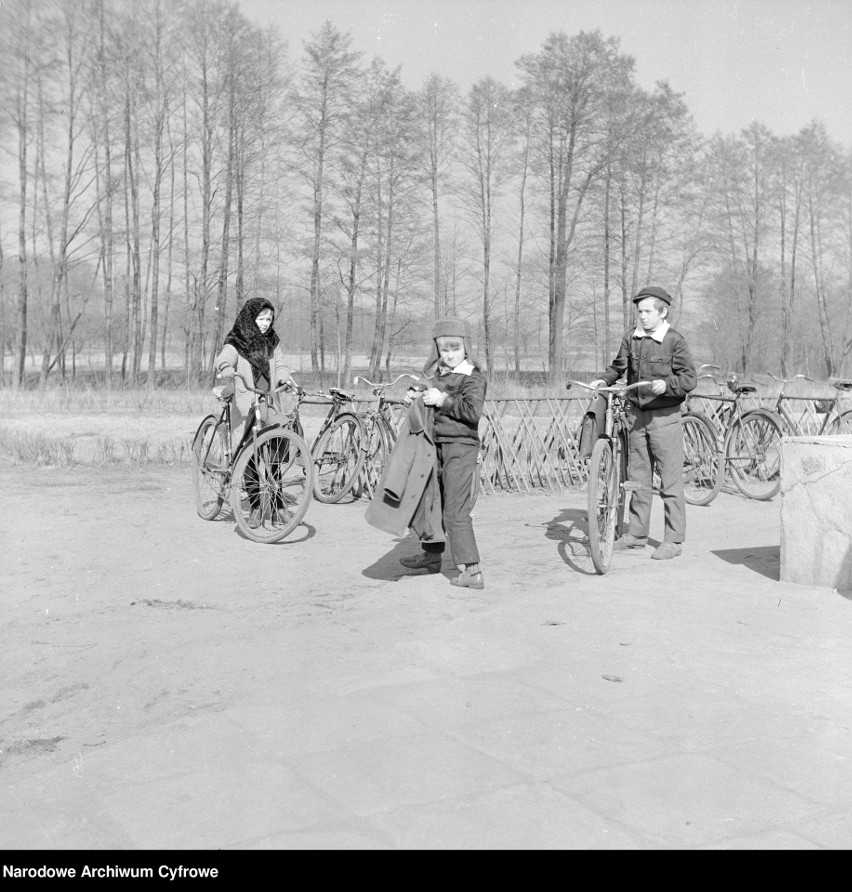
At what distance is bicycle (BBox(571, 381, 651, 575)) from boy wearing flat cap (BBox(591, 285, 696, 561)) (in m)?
0.23

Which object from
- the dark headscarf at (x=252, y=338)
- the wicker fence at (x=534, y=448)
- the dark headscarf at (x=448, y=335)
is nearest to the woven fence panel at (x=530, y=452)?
the wicker fence at (x=534, y=448)

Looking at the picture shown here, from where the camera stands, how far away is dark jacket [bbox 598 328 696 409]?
777cm

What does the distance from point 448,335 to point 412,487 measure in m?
0.90

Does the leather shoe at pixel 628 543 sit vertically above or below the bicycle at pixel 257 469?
below

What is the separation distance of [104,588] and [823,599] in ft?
12.9

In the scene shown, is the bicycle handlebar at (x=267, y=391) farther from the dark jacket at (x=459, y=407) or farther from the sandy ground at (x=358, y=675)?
the dark jacket at (x=459, y=407)

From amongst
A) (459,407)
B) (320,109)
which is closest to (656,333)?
(459,407)

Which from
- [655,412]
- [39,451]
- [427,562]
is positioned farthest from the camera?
[39,451]

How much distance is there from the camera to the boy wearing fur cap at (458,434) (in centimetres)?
669

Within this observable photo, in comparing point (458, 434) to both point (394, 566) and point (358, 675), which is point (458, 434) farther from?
point (358, 675)

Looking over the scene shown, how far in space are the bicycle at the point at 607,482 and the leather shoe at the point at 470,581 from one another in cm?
69

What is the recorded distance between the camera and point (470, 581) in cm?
670

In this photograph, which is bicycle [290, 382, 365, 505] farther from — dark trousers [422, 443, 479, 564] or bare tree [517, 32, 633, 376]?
bare tree [517, 32, 633, 376]

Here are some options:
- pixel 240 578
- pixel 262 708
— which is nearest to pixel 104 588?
pixel 240 578
